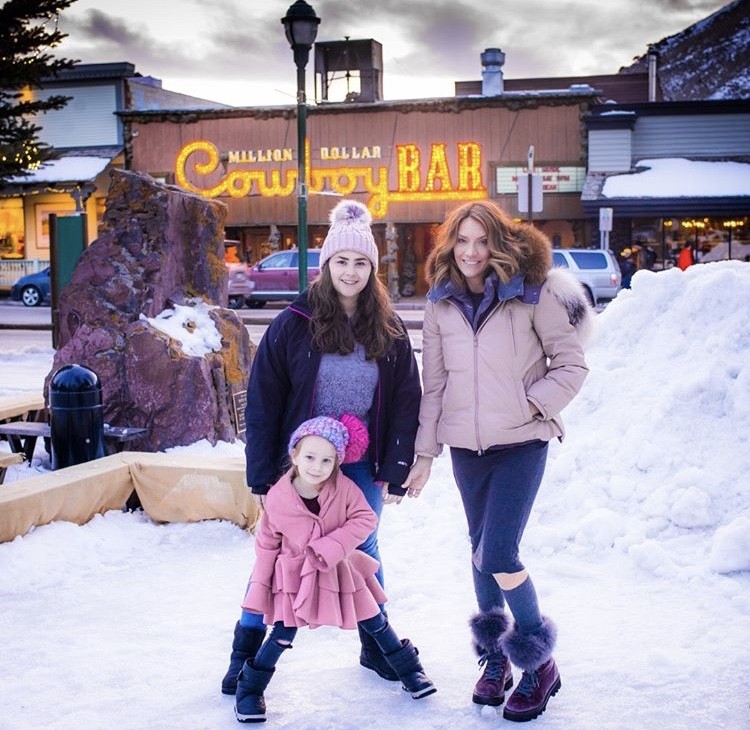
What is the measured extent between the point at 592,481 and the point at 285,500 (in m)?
2.84

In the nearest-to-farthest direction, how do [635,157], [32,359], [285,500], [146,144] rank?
[285,500] < [32,359] < [635,157] < [146,144]

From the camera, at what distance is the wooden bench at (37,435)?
23.8 ft

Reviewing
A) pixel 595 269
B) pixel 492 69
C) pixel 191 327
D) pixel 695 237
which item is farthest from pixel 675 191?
pixel 191 327

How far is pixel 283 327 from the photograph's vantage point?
374 centimetres

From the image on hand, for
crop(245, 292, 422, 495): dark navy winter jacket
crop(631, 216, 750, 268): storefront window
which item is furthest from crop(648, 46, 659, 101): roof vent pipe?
crop(245, 292, 422, 495): dark navy winter jacket

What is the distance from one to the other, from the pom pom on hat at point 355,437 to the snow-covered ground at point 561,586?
99 cm

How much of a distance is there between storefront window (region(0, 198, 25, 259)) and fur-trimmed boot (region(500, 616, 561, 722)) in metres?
36.1

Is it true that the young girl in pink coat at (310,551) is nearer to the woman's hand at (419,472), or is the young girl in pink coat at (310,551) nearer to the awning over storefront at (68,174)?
the woman's hand at (419,472)

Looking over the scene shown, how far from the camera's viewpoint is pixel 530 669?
11.8 feet

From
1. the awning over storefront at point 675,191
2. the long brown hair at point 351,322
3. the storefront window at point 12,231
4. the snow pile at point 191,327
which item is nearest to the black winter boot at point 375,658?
the long brown hair at point 351,322

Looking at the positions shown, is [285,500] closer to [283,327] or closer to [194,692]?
[283,327]

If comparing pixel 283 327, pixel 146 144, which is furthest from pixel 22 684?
pixel 146 144

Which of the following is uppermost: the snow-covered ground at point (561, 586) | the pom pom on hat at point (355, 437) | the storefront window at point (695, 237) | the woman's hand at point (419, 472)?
the storefront window at point (695, 237)

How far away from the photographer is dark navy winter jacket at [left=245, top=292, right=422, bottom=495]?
3.70 meters
